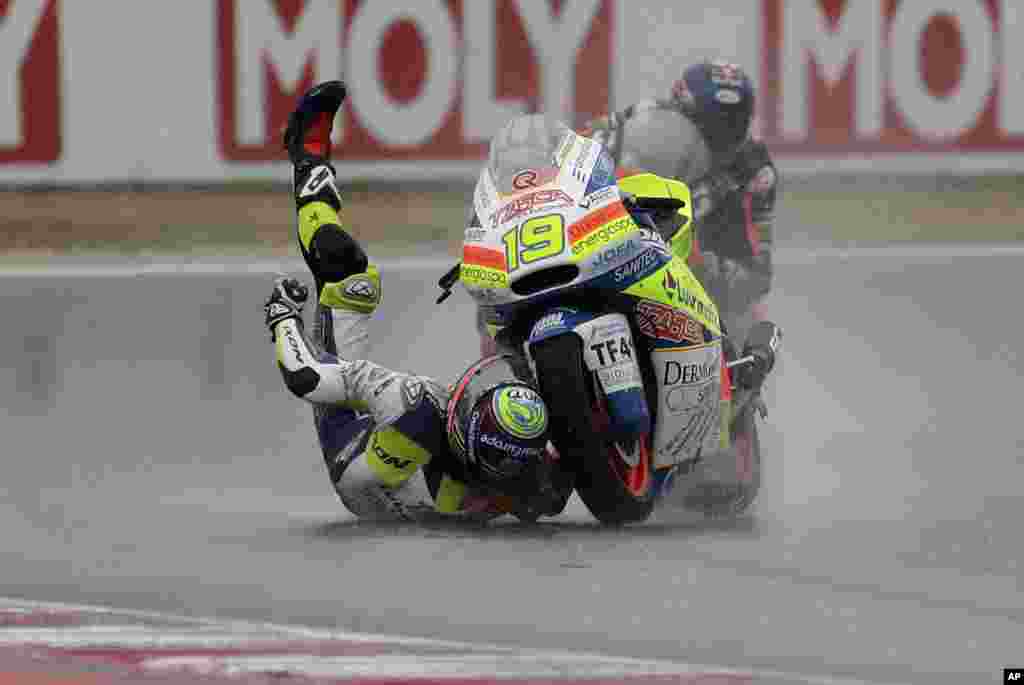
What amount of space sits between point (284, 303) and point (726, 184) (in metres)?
1.97

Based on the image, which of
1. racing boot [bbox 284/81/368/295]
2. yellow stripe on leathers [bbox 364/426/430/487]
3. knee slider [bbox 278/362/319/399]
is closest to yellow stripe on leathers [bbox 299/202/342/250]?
racing boot [bbox 284/81/368/295]

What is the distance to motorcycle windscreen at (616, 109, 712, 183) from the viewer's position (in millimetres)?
7383

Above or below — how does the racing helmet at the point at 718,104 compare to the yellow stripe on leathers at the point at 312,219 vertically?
above

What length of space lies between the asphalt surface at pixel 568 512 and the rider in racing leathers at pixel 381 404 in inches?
4.5

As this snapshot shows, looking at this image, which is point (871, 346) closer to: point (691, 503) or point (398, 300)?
point (398, 300)

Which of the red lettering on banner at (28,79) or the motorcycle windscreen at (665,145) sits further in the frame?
the red lettering on banner at (28,79)

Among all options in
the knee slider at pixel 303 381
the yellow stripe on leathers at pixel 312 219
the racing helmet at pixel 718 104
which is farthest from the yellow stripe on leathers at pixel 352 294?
the racing helmet at pixel 718 104

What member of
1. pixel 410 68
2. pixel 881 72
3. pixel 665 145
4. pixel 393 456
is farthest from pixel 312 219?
pixel 881 72

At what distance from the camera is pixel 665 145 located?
7.50 m

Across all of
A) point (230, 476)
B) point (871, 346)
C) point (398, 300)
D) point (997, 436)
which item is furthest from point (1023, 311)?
point (230, 476)

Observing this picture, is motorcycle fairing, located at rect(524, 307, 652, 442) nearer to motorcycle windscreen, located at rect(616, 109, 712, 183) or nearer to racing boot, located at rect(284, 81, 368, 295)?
racing boot, located at rect(284, 81, 368, 295)

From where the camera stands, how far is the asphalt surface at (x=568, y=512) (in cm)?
495

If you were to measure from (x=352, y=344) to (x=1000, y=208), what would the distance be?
637 cm

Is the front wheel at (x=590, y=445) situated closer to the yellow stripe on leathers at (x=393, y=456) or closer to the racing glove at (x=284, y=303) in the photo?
the yellow stripe on leathers at (x=393, y=456)
